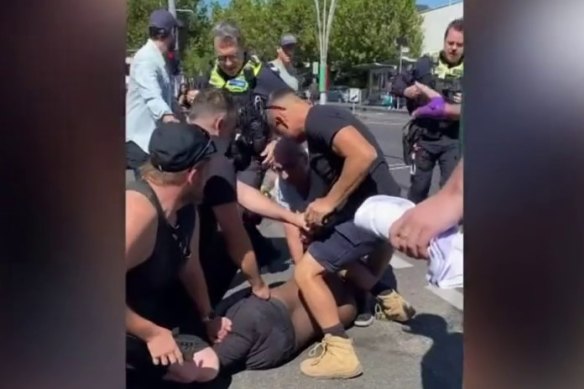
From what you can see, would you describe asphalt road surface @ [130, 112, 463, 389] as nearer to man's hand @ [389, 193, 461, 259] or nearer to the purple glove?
the purple glove

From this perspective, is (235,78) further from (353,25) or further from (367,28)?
(353,25)

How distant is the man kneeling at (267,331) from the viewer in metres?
3.22

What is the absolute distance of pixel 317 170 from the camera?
3.53m

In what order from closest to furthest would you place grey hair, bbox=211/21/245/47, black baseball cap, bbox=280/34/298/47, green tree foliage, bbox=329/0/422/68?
1. grey hair, bbox=211/21/245/47
2. black baseball cap, bbox=280/34/298/47
3. green tree foliage, bbox=329/0/422/68

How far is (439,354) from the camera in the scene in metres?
3.55

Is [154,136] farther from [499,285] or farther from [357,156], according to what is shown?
[499,285]

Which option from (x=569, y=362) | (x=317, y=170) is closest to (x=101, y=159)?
(x=569, y=362)

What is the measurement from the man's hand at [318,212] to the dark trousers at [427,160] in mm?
1787

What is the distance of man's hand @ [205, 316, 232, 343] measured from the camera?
3.20 m

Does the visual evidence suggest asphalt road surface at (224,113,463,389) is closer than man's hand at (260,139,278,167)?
Yes

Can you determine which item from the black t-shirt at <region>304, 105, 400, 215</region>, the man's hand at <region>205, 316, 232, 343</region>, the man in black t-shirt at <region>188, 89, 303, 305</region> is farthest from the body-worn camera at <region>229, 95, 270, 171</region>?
the man's hand at <region>205, 316, 232, 343</region>

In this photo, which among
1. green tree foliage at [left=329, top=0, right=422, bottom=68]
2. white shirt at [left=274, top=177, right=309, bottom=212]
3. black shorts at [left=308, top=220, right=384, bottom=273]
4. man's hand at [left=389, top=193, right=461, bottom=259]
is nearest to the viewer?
man's hand at [left=389, top=193, right=461, bottom=259]

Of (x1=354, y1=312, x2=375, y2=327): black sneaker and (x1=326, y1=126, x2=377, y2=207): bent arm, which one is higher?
(x1=326, y1=126, x2=377, y2=207): bent arm

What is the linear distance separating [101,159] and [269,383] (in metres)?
1.91
